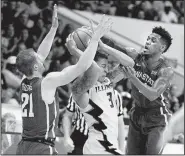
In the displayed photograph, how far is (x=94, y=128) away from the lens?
17.6ft

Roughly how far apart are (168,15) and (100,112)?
9737mm

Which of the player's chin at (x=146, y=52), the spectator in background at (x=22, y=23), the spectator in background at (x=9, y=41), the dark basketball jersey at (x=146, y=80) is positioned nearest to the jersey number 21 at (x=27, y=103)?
the dark basketball jersey at (x=146, y=80)

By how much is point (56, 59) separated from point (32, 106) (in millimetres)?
6207

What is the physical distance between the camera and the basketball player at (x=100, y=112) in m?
5.26

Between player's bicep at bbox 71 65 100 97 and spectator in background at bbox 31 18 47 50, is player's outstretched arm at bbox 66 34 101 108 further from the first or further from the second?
spectator in background at bbox 31 18 47 50

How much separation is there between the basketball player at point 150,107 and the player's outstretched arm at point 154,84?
16mm

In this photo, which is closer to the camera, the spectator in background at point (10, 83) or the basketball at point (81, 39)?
the basketball at point (81, 39)

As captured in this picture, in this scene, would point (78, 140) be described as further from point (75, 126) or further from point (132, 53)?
point (132, 53)

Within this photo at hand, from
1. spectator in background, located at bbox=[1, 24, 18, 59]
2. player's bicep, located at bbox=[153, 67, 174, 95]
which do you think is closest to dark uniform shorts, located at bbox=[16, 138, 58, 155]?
player's bicep, located at bbox=[153, 67, 174, 95]

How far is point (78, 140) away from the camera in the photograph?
22.3 feet

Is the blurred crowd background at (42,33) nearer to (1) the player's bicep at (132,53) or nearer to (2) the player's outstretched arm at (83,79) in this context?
(1) the player's bicep at (132,53)

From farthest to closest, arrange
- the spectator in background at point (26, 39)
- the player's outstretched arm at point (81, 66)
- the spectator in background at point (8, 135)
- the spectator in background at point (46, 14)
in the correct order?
1. the spectator in background at point (46, 14)
2. the spectator in background at point (26, 39)
3. the spectator in background at point (8, 135)
4. the player's outstretched arm at point (81, 66)

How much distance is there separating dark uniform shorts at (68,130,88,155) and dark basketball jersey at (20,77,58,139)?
1.86m

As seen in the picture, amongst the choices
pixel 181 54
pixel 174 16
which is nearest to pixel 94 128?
pixel 181 54
